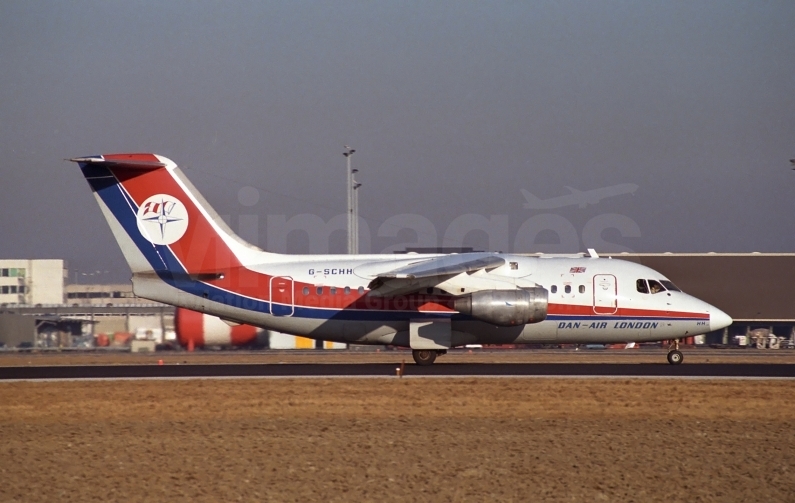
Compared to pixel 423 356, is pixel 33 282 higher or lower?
higher

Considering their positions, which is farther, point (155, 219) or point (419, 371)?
point (155, 219)

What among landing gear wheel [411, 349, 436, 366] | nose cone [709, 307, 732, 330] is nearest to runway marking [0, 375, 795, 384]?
landing gear wheel [411, 349, 436, 366]

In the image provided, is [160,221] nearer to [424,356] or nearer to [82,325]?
[424,356]

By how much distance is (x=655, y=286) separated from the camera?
97.4 feet

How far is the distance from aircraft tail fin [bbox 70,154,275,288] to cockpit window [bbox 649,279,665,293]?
13.4m

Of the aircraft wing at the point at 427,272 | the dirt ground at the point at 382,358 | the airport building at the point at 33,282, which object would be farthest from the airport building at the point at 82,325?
the aircraft wing at the point at 427,272

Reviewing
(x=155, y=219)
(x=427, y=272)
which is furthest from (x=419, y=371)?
(x=155, y=219)

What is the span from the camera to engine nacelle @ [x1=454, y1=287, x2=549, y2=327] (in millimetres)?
27266

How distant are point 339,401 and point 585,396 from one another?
5583mm

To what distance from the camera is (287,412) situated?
19.6m

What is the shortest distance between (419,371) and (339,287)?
3975 millimetres

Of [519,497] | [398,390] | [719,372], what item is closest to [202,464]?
[519,497]

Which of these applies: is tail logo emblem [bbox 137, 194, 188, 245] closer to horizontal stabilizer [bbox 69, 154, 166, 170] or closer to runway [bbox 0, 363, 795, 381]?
horizontal stabilizer [bbox 69, 154, 166, 170]

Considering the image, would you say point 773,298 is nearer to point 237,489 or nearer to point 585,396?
point 585,396
